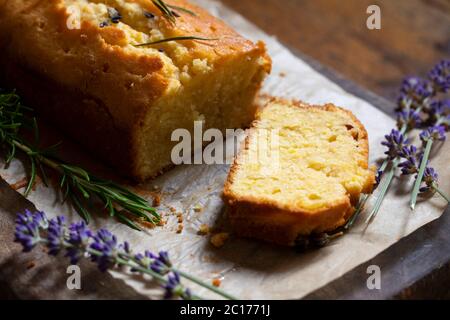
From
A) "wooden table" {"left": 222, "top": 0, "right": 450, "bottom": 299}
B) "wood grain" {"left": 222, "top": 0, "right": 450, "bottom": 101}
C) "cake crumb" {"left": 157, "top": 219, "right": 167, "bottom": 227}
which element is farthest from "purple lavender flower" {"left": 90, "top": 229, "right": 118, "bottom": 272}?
"wood grain" {"left": 222, "top": 0, "right": 450, "bottom": 101}

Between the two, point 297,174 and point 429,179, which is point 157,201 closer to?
point 297,174

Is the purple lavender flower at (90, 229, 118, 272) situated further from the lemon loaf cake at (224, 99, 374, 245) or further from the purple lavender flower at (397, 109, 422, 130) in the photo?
the purple lavender flower at (397, 109, 422, 130)

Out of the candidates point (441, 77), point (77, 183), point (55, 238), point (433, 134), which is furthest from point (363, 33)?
point (55, 238)

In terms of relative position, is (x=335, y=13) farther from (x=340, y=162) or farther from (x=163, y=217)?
(x=163, y=217)

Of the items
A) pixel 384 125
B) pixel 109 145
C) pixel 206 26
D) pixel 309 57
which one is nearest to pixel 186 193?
pixel 109 145

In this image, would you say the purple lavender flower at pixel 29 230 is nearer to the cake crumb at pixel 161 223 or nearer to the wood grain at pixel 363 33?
Answer: the cake crumb at pixel 161 223

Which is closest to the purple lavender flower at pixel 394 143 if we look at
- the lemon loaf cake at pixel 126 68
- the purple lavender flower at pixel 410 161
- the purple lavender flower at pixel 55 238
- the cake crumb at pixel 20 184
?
the purple lavender flower at pixel 410 161
